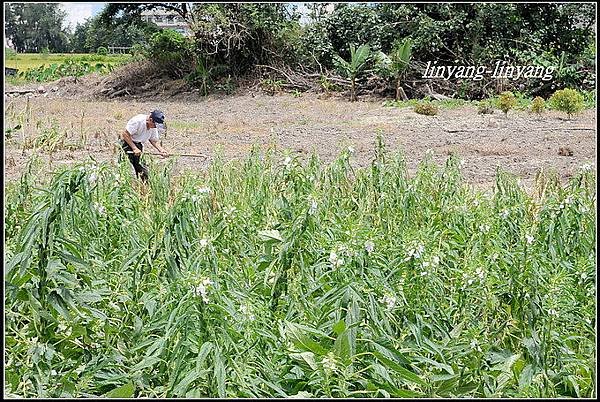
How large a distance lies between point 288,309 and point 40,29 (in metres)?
46.3

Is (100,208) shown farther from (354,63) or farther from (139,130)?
(354,63)

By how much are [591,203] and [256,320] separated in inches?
68.6

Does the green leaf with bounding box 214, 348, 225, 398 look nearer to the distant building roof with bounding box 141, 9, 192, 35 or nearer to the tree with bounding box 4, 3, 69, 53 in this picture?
the distant building roof with bounding box 141, 9, 192, 35

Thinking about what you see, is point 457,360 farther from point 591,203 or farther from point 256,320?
point 591,203

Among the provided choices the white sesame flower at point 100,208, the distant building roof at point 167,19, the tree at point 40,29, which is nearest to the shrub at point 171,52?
the distant building roof at point 167,19

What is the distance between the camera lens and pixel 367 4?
17.0 meters

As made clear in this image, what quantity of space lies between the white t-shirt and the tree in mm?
37659

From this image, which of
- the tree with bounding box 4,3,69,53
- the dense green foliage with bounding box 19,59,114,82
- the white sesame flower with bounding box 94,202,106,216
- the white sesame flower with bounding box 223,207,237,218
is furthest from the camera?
the tree with bounding box 4,3,69,53

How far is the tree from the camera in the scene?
42.2 meters

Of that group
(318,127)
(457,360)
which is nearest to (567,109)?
(318,127)

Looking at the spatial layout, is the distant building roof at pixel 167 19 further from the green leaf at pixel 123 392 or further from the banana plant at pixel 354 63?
the green leaf at pixel 123 392

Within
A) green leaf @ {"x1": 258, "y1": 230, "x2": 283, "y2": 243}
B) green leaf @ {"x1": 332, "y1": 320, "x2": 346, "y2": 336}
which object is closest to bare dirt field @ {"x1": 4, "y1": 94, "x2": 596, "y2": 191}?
green leaf @ {"x1": 258, "y1": 230, "x2": 283, "y2": 243}

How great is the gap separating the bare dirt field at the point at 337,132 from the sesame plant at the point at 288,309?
323cm

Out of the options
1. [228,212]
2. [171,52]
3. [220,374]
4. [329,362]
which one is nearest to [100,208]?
[228,212]
